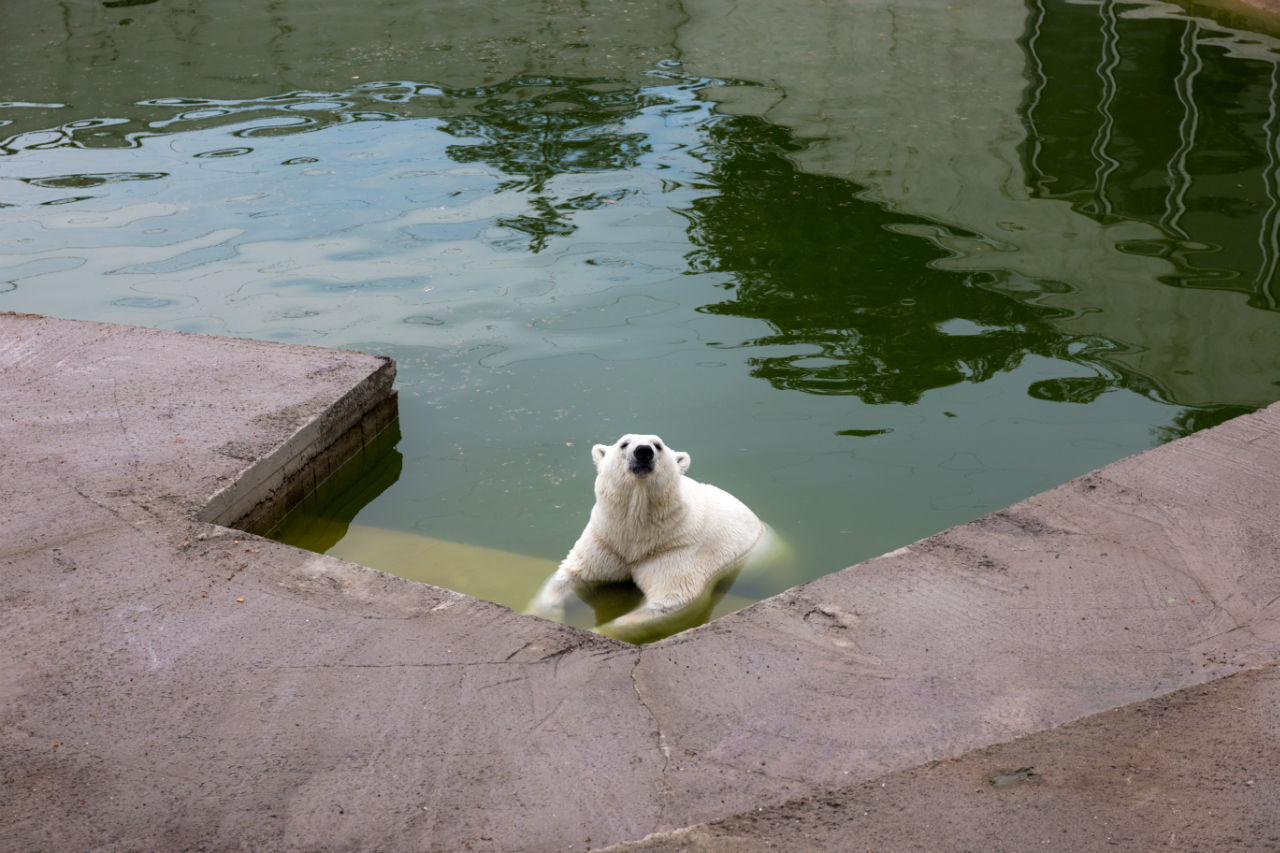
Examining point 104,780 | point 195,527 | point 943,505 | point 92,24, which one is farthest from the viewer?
point 92,24

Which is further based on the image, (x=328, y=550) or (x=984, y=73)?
(x=984, y=73)

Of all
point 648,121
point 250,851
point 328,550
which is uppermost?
point 648,121

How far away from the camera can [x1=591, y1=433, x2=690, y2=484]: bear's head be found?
4.01m

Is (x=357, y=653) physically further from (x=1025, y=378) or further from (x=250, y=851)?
(x=1025, y=378)

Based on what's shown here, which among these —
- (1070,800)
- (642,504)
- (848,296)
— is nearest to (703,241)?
(848,296)

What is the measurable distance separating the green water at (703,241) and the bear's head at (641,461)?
588 mm

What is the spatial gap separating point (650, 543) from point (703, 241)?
367 cm

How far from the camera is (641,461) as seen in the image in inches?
159

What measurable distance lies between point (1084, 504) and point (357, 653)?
2.44m

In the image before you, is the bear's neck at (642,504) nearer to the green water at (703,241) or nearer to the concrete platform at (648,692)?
the green water at (703,241)

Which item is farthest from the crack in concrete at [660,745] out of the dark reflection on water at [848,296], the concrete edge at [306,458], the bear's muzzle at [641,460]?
the dark reflection on water at [848,296]

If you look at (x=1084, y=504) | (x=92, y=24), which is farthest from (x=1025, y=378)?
(x=92, y=24)

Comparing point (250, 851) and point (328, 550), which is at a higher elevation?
point (250, 851)

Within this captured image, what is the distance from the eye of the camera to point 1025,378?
19.4 feet
